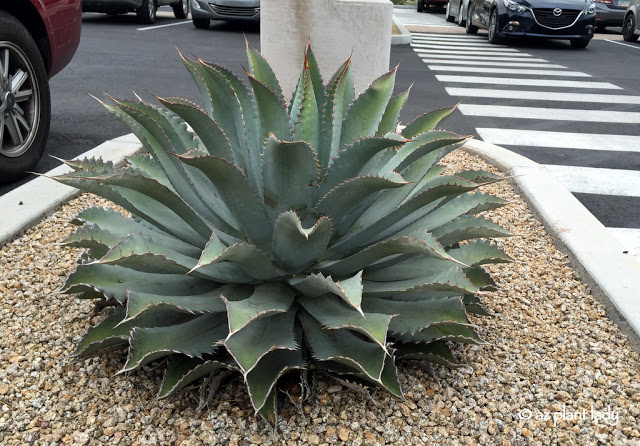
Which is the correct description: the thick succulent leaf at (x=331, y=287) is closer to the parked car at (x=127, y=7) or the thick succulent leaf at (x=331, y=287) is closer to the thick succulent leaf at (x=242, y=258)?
the thick succulent leaf at (x=242, y=258)

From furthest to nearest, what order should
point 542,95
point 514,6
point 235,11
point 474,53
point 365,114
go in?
point 235,11
point 514,6
point 474,53
point 542,95
point 365,114

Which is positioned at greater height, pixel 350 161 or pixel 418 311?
pixel 350 161

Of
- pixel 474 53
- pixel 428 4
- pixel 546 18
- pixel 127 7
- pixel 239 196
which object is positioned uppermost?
pixel 239 196

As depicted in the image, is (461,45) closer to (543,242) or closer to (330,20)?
(330,20)

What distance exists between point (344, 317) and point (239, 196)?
492mm

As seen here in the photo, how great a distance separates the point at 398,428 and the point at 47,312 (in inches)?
57.7

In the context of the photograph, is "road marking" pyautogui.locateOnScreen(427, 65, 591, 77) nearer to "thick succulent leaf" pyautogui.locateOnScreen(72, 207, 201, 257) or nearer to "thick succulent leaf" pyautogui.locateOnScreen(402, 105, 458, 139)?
"thick succulent leaf" pyautogui.locateOnScreen(402, 105, 458, 139)

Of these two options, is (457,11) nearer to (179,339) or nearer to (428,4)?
(428,4)

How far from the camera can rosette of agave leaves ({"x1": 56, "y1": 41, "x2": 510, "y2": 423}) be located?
192 cm

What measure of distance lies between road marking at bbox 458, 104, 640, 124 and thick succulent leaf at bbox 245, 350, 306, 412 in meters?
5.55

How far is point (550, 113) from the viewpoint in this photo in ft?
23.8

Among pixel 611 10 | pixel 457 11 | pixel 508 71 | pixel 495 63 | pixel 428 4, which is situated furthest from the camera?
pixel 428 4

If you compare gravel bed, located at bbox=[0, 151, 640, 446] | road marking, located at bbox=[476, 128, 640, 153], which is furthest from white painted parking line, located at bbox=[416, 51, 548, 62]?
gravel bed, located at bbox=[0, 151, 640, 446]

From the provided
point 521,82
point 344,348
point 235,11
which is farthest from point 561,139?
point 235,11
